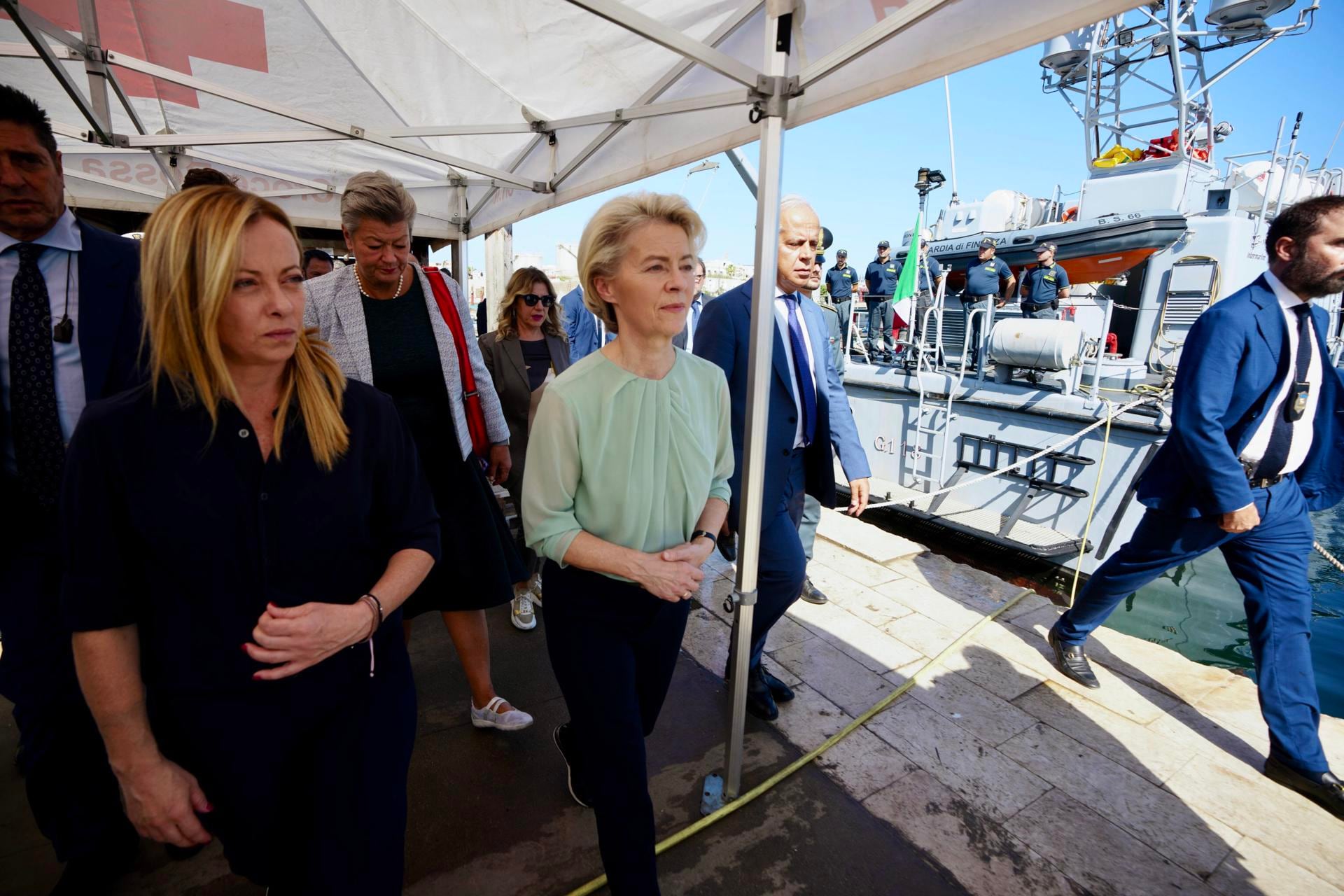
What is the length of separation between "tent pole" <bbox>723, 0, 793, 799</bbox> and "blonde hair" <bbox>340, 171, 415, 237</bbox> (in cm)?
124

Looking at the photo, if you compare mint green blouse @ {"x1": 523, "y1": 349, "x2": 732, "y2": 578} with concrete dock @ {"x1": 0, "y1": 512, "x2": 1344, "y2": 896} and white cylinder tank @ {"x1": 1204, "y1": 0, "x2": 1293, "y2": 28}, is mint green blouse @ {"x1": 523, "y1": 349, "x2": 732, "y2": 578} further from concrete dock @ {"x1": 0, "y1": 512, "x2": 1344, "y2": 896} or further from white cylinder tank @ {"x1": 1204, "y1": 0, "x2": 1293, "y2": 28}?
white cylinder tank @ {"x1": 1204, "y1": 0, "x2": 1293, "y2": 28}

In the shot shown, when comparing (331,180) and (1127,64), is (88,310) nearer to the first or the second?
(331,180)

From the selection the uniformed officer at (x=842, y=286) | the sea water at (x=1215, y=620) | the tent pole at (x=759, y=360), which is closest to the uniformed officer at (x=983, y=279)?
the uniformed officer at (x=842, y=286)

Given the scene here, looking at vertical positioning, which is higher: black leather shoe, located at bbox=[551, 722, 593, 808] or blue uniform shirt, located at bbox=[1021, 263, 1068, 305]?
blue uniform shirt, located at bbox=[1021, 263, 1068, 305]

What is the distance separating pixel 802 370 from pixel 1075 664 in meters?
2.18

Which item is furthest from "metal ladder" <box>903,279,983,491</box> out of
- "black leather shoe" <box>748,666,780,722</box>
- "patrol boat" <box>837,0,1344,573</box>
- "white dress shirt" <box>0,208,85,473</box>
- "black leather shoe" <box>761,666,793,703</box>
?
"white dress shirt" <box>0,208,85,473</box>

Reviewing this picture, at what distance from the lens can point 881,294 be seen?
11.5m

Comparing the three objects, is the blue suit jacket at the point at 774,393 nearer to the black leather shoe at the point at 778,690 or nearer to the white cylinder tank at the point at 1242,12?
the black leather shoe at the point at 778,690

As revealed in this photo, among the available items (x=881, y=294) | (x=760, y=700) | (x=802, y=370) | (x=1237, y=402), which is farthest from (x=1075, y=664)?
(x=881, y=294)

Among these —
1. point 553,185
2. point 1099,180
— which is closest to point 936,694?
point 553,185

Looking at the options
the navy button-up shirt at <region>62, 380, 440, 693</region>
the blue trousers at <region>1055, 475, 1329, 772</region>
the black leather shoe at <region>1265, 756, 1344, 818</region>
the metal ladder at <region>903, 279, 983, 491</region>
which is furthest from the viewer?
the metal ladder at <region>903, 279, 983, 491</region>

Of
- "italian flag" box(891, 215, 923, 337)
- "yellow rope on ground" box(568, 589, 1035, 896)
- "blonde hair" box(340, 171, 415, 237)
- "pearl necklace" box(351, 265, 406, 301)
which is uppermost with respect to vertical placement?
"italian flag" box(891, 215, 923, 337)

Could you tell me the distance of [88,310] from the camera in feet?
5.56

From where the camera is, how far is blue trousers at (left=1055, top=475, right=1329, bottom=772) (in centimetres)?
248
